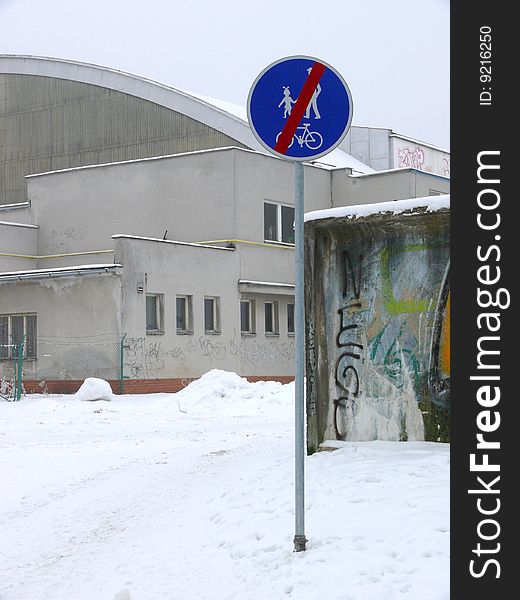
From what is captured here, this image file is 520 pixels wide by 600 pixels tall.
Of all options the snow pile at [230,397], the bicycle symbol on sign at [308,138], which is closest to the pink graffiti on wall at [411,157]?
the snow pile at [230,397]

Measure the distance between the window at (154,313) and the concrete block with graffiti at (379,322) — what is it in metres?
20.3

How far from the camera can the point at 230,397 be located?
24859 millimetres

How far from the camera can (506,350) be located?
17.5 feet

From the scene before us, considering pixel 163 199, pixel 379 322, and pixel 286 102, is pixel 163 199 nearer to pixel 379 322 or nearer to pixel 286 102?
pixel 379 322

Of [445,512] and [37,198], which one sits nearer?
[445,512]

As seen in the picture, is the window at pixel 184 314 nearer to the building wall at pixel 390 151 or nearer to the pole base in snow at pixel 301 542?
the building wall at pixel 390 151

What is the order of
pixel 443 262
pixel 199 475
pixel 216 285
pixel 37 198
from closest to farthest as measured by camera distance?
pixel 443 262
pixel 199 475
pixel 216 285
pixel 37 198

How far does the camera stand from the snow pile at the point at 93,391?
1012 inches

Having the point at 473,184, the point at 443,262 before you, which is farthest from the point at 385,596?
the point at 443,262

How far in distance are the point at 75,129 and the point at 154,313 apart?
54.8ft

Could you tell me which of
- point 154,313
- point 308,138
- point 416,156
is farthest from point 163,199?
point 308,138

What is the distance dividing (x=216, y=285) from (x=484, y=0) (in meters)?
27.8

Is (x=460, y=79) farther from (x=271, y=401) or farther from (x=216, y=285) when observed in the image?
(x=216, y=285)

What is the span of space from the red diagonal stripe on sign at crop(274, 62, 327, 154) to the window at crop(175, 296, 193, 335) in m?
25.2
